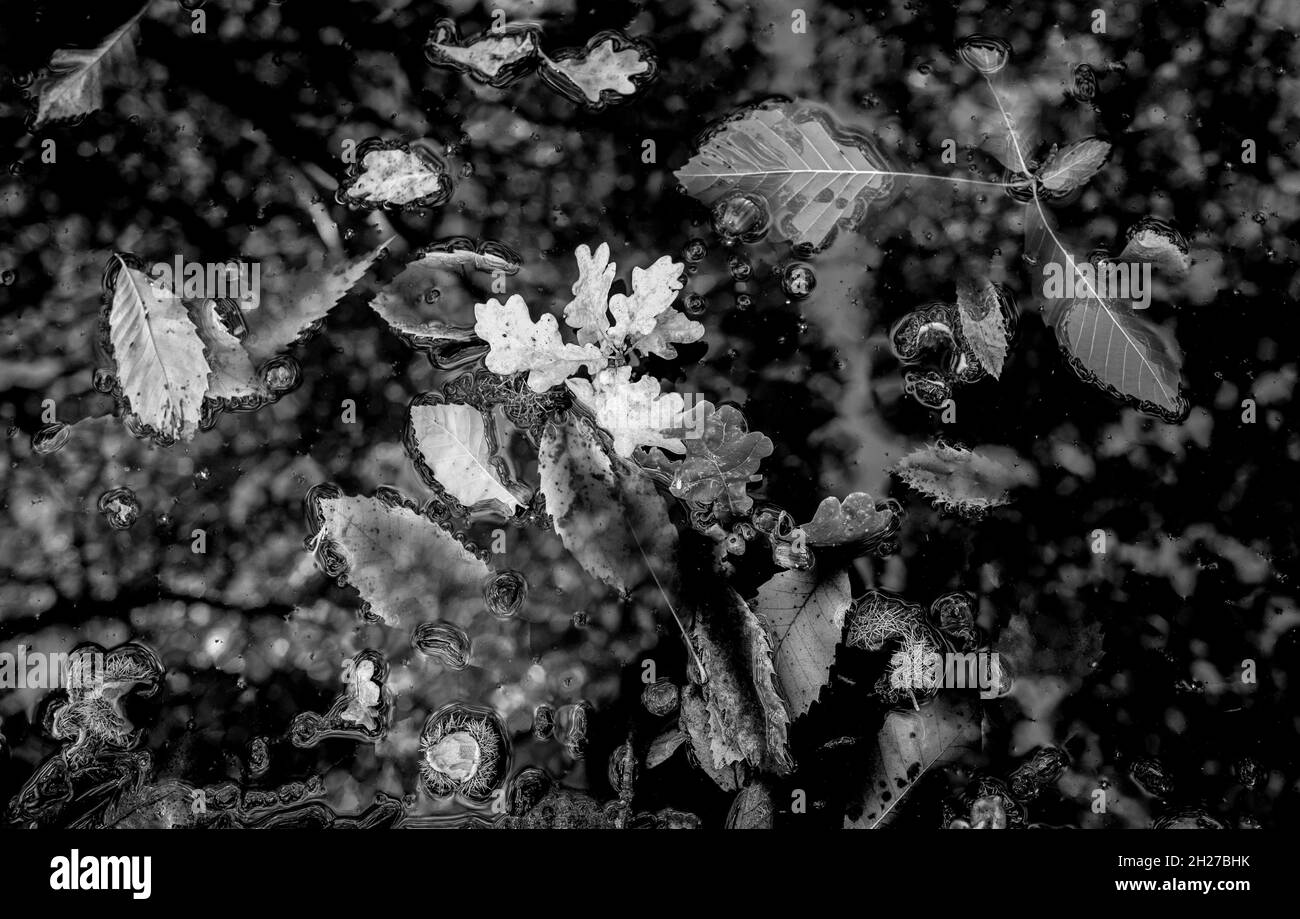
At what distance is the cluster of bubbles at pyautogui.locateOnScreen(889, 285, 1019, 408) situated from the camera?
2.80 feet

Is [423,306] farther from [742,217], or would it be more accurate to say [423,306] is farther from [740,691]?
[740,691]

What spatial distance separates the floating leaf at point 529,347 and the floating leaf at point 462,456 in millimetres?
56

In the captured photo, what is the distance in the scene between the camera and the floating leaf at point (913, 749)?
0.84 m

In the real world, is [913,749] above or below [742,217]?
below

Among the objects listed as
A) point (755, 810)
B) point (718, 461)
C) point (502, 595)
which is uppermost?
point (718, 461)

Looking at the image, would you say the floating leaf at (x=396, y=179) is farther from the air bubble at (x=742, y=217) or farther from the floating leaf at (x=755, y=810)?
the floating leaf at (x=755, y=810)

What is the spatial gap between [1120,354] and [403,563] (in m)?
0.69

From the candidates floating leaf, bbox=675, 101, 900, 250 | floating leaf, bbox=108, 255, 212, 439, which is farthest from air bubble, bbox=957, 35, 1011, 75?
floating leaf, bbox=108, 255, 212, 439

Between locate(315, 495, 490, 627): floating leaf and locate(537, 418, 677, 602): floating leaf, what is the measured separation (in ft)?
0.32

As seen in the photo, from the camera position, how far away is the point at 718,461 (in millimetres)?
838

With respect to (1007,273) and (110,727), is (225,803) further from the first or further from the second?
(1007,273)

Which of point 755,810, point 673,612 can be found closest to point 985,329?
point 673,612

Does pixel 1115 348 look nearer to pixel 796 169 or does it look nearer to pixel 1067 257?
pixel 1067 257
